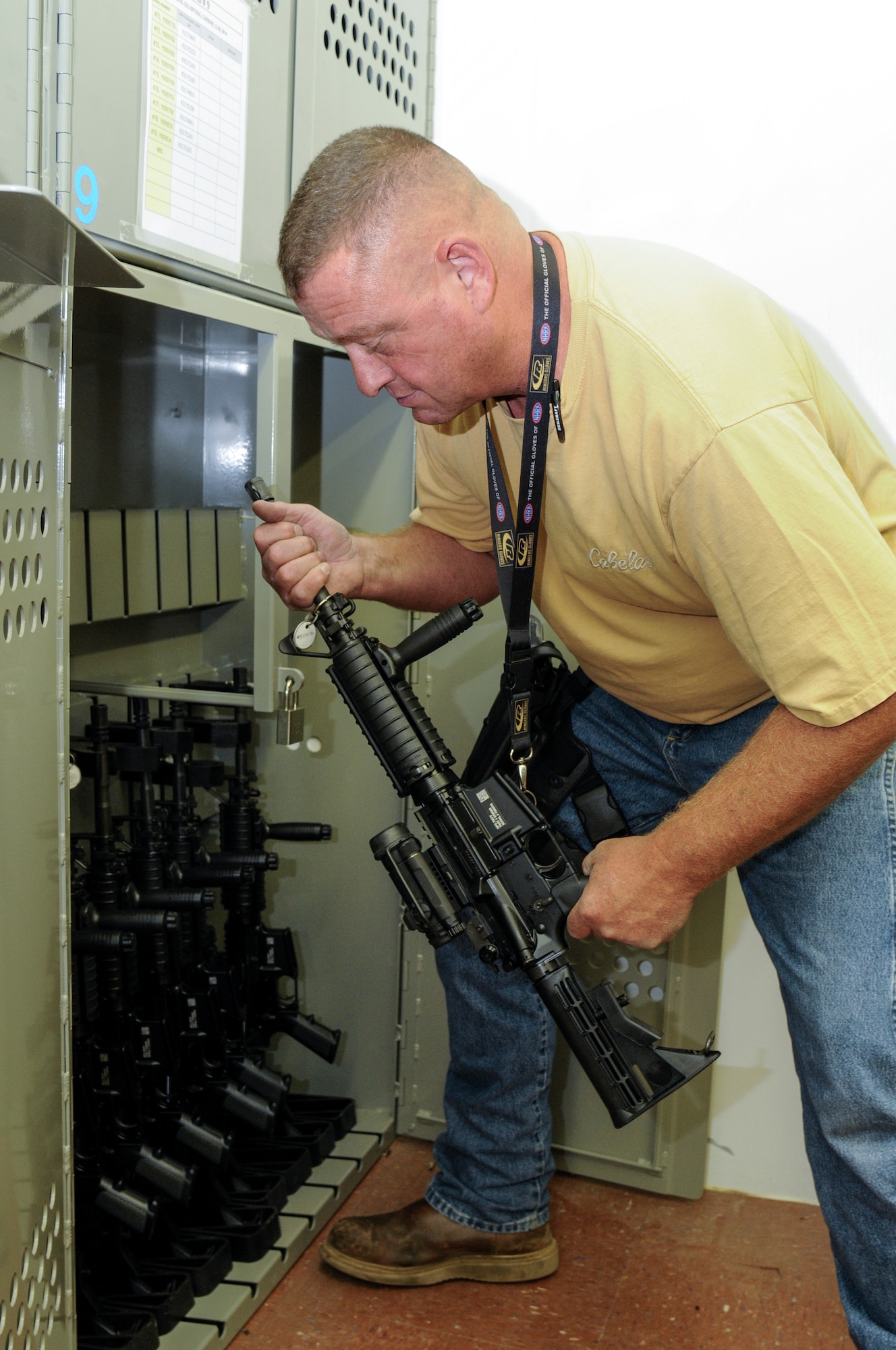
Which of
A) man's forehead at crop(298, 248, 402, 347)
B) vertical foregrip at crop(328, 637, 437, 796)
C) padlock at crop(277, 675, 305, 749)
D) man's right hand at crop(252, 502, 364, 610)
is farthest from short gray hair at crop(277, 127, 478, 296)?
padlock at crop(277, 675, 305, 749)

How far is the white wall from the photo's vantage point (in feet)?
5.42

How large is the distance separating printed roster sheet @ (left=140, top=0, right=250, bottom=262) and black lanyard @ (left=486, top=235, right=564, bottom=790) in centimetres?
38

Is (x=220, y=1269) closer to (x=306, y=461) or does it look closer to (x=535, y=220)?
(x=306, y=461)

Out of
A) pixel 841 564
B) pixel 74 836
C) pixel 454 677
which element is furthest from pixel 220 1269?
pixel 841 564

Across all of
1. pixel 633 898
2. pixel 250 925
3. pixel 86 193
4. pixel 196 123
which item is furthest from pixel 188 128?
pixel 250 925

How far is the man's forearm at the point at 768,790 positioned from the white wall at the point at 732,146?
73cm

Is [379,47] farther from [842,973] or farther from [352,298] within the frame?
[842,973]

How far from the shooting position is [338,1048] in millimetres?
1983

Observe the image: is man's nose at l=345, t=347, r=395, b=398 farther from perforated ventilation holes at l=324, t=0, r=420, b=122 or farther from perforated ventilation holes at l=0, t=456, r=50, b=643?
perforated ventilation holes at l=324, t=0, r=420, b=122

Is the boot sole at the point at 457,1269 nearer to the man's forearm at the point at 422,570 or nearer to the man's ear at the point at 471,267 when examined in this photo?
the man's forearm at the point at 422,570

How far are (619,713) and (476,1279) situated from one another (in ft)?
2.89

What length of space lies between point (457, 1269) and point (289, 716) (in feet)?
2.87

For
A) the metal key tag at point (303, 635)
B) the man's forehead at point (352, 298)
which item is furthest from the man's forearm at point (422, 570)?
the man's forehead at point (352, 298)

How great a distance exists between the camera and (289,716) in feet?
4.86
